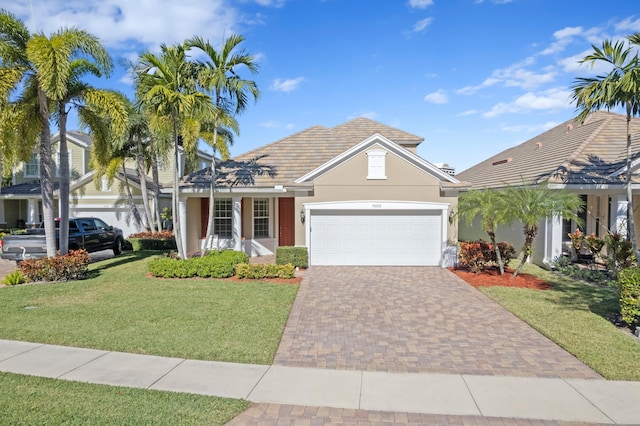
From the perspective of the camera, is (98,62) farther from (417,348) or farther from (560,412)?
(560,412)

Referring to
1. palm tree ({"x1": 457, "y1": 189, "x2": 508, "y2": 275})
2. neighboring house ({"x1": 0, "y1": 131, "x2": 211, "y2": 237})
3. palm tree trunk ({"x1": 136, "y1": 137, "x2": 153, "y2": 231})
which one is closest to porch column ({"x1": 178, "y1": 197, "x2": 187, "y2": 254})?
palm tree trunk ({"x1": 136, "y1": 137, "x2": 153, "y2": 231})

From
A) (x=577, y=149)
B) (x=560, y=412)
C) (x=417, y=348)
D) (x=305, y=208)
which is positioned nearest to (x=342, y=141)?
(x=305, y=208)

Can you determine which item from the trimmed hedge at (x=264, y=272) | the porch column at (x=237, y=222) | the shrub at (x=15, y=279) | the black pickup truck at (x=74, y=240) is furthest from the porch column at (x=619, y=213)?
the black pickup truck at (x=74, y=240)

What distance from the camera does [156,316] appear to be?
8.48 meters

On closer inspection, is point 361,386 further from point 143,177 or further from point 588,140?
point 143,177

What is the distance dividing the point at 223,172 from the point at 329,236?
19.4 ft

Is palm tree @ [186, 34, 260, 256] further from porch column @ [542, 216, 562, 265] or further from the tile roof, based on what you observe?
porch column @ [542, 216, 562, 265]

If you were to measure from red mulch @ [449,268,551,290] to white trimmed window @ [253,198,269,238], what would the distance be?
864 centimetres

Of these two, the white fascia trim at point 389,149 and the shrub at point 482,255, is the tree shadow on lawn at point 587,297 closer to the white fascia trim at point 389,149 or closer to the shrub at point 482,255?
the shrub at point 482,255

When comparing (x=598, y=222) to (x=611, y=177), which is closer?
(x=611, y=177)

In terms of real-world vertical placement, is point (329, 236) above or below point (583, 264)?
above

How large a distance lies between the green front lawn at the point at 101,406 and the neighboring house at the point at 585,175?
533 inches

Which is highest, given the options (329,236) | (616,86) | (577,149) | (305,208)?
(616,86)

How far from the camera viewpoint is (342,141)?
739 inches
